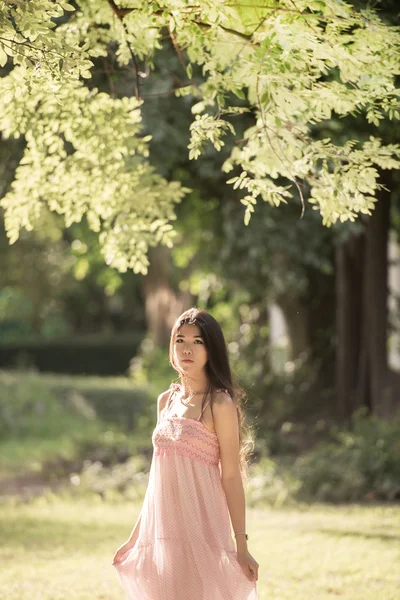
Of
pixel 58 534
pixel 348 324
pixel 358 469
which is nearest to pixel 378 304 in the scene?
pixel 348 324

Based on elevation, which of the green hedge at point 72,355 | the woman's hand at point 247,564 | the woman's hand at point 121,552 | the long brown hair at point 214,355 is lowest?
the green hedge at point 72,355

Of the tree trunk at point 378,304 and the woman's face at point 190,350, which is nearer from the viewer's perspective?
the woman's face at point 190,350

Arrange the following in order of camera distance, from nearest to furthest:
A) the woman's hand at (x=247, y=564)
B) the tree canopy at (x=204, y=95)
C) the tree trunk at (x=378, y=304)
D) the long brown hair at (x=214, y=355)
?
the woman's hand at (x=247, y=564), the long brown hair at (x=214, y=355), the tree canopy at (x=204, y=95), the tree trunk at (x=378, y=304)

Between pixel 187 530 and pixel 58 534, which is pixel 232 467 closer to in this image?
pixel 187 530

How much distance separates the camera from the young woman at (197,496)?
3896mm

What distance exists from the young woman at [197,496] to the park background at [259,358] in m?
1.19

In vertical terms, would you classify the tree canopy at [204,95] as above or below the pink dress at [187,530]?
above

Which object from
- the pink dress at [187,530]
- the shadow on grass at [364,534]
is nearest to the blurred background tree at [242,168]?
the pink dress at [187,530]

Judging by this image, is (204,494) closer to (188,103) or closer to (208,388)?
(208,388)

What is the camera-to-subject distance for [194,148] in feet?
15.4

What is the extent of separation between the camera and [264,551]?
→ 295 inches

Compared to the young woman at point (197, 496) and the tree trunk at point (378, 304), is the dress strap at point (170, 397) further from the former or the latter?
the tree trunk at point (378, 304)

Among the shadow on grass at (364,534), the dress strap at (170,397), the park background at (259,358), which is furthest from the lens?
the shadow on grass at (364,534)

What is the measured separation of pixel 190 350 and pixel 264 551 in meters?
3.88
